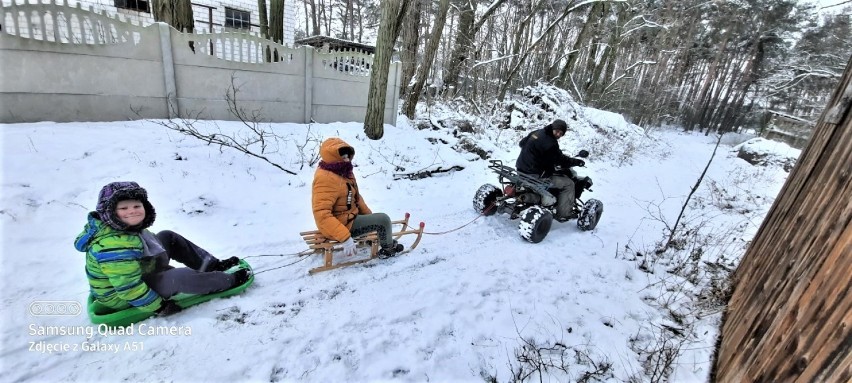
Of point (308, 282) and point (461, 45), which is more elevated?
point (461, 45)

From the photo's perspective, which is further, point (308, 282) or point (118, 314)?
point (308, 282)

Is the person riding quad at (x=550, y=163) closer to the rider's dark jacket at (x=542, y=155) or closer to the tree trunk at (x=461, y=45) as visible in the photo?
the rider's dark jacket at (x=542, y=155)

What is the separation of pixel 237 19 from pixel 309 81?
35.5ft

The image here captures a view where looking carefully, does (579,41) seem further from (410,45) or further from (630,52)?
(630,52)

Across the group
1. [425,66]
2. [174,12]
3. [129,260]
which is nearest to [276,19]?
[174,12]

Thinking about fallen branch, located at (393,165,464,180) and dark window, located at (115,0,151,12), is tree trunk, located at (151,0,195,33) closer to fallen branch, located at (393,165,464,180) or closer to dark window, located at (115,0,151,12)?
fallen branch, located at (393,165,464,180)

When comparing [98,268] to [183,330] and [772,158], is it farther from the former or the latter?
[772,158]

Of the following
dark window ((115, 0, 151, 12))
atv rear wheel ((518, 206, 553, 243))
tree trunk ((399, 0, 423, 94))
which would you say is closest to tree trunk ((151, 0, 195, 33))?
Answer: tree trunk ((399, 0, 423, 94))

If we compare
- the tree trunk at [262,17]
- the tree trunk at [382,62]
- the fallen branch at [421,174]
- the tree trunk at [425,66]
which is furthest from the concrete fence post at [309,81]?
the tree trunk at [262,17]

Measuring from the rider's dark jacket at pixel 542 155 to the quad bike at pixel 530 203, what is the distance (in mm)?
164

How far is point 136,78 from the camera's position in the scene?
6266 millimetres

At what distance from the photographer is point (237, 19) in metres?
15.8

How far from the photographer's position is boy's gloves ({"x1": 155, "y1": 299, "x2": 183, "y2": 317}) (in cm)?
267

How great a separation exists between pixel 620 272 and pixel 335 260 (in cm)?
331
